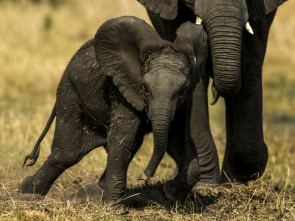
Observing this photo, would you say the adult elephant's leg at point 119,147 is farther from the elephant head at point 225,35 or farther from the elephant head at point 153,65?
the elephant head at point 225,35

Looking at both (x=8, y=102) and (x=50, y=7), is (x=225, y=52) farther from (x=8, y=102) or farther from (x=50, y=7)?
(x=50, y=7)

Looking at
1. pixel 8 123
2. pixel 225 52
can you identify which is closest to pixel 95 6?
pixel 8 123

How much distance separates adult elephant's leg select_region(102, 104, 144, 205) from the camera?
4938mm

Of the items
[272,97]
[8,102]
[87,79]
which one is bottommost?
[272,97]

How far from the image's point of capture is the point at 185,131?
5004 millimetres

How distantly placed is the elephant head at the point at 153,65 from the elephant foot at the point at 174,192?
0.54 metres

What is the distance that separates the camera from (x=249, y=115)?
6.08m

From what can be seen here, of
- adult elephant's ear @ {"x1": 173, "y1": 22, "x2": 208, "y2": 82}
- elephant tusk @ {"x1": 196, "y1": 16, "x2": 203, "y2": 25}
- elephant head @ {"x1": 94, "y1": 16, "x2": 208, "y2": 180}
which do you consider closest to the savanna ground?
elephant head @ {"x1": 94, "y1": 16, "x2": 208, "y2": 180}

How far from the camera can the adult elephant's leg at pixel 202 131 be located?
550 cm

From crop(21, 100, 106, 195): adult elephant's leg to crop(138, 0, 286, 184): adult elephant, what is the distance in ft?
2.68

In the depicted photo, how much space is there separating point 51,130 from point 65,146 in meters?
3.05

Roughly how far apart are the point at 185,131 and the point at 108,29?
0.90 m

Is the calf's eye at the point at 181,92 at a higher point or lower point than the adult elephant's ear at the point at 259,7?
lower

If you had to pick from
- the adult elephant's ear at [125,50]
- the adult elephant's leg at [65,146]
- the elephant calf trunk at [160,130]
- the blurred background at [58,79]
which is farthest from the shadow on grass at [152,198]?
the adult elephant's ear at [125,50]
